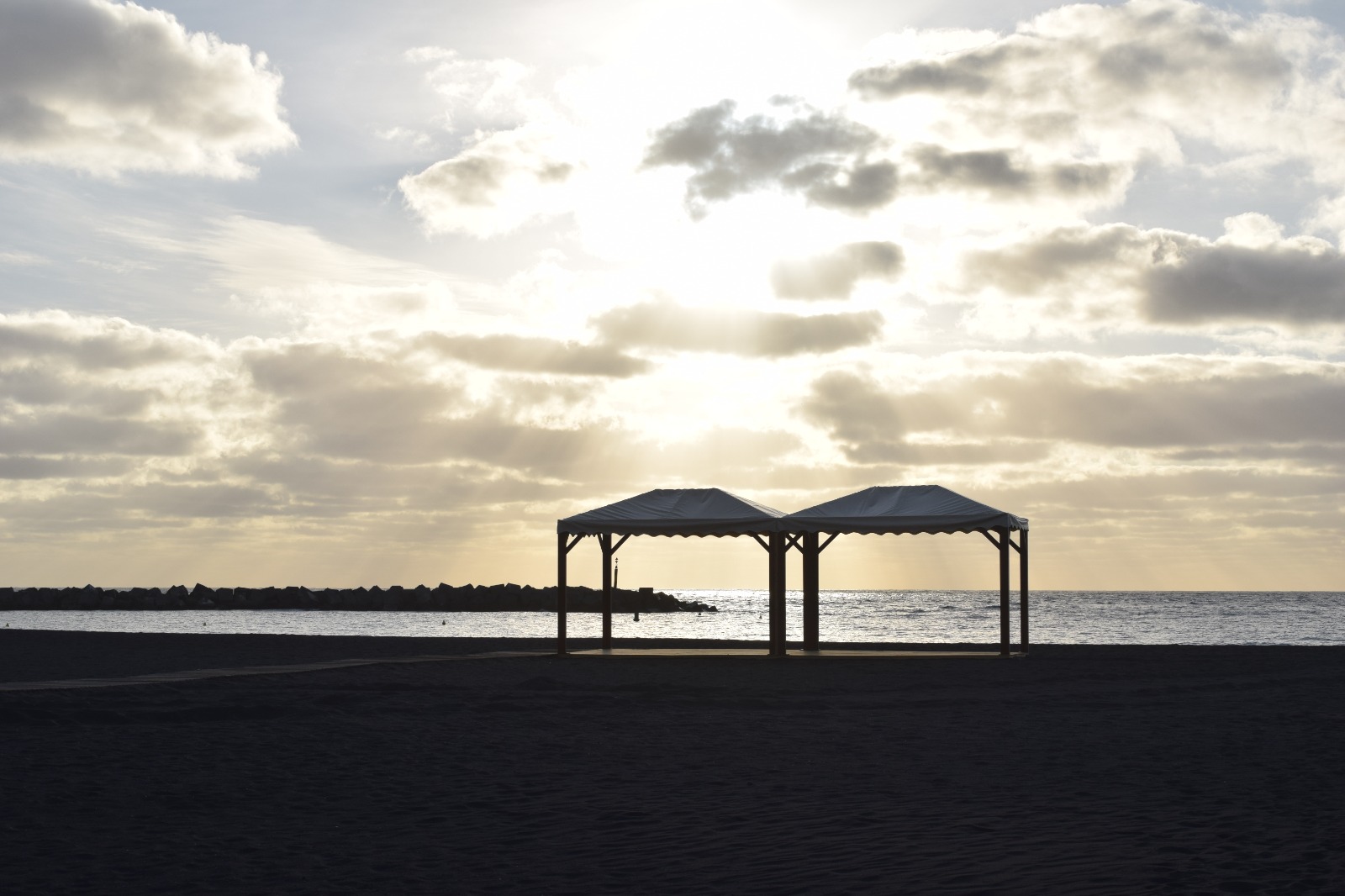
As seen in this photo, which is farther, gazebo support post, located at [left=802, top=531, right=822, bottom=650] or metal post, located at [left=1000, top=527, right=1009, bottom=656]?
gazebo support post, located at [left=802, top=531, right=822, bottom=650]

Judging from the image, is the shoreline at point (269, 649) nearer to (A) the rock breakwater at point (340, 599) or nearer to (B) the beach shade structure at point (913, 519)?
(B) the beach shade structure at point (913, 519)

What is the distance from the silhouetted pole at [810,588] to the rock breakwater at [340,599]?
7161 centimetres

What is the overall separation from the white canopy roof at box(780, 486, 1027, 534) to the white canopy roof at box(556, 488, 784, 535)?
700 millimetres

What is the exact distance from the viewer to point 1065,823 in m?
7.91

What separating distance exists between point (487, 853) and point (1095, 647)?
2352 cm

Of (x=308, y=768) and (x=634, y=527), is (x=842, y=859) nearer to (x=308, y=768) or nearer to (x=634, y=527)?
(x=308, y=768)

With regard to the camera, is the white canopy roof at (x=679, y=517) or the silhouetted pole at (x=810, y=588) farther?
the silhouetted pole at (x=810, y=588)

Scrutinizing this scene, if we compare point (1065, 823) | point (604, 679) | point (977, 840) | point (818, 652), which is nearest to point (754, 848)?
point (977, 840)

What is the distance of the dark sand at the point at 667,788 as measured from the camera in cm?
660

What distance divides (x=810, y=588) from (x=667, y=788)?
598 inches

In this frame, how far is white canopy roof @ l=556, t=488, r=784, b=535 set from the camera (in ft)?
73.5

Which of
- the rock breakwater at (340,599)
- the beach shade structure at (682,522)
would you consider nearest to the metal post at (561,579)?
the beach shade structure at (682,522)

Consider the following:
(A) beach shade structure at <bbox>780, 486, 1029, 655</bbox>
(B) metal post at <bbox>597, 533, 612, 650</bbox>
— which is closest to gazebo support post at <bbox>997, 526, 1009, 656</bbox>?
(A) beach shade structure at <bbox>780, 486, 1029, 655</bbox>

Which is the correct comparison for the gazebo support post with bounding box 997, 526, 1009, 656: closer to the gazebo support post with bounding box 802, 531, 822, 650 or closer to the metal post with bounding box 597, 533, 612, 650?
the gazebo support post with bounding box 802, 531, 822, 650
